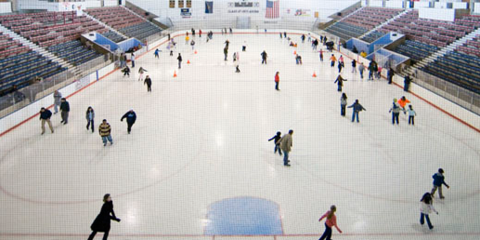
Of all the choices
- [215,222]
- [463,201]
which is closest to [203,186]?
[215,222]

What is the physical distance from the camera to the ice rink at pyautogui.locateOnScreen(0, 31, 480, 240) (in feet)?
25.2

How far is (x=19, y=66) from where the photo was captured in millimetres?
17875

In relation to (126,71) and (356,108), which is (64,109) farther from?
(356,108)

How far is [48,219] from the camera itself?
7836 mm

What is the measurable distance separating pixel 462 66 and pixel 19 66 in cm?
2114

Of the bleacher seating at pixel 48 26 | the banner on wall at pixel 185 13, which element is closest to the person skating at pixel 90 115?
the bleacher seating at pixel 48 26

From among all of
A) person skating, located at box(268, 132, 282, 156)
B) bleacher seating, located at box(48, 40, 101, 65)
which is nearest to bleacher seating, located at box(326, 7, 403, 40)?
bleacher seating, located at box(48, 40, 101, 65)

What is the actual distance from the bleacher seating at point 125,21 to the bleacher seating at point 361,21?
64.8 ft

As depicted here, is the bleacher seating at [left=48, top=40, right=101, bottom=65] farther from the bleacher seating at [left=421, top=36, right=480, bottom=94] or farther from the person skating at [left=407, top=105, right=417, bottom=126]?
the bleacher seating at [left=421, top=36, right=480, bottom=94]

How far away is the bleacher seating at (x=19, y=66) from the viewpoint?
1622cm

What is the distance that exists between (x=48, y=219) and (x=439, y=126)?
41.8ft

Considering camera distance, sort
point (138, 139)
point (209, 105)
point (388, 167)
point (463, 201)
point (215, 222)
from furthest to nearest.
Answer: point (209, 105)
point (138, 139)
point (388, 167)
point (463, 201)
point (215, 222)

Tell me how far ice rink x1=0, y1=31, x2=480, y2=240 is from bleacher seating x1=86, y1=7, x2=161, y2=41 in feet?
65.4

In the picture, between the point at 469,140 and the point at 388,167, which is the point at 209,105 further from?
the point at 469,140
